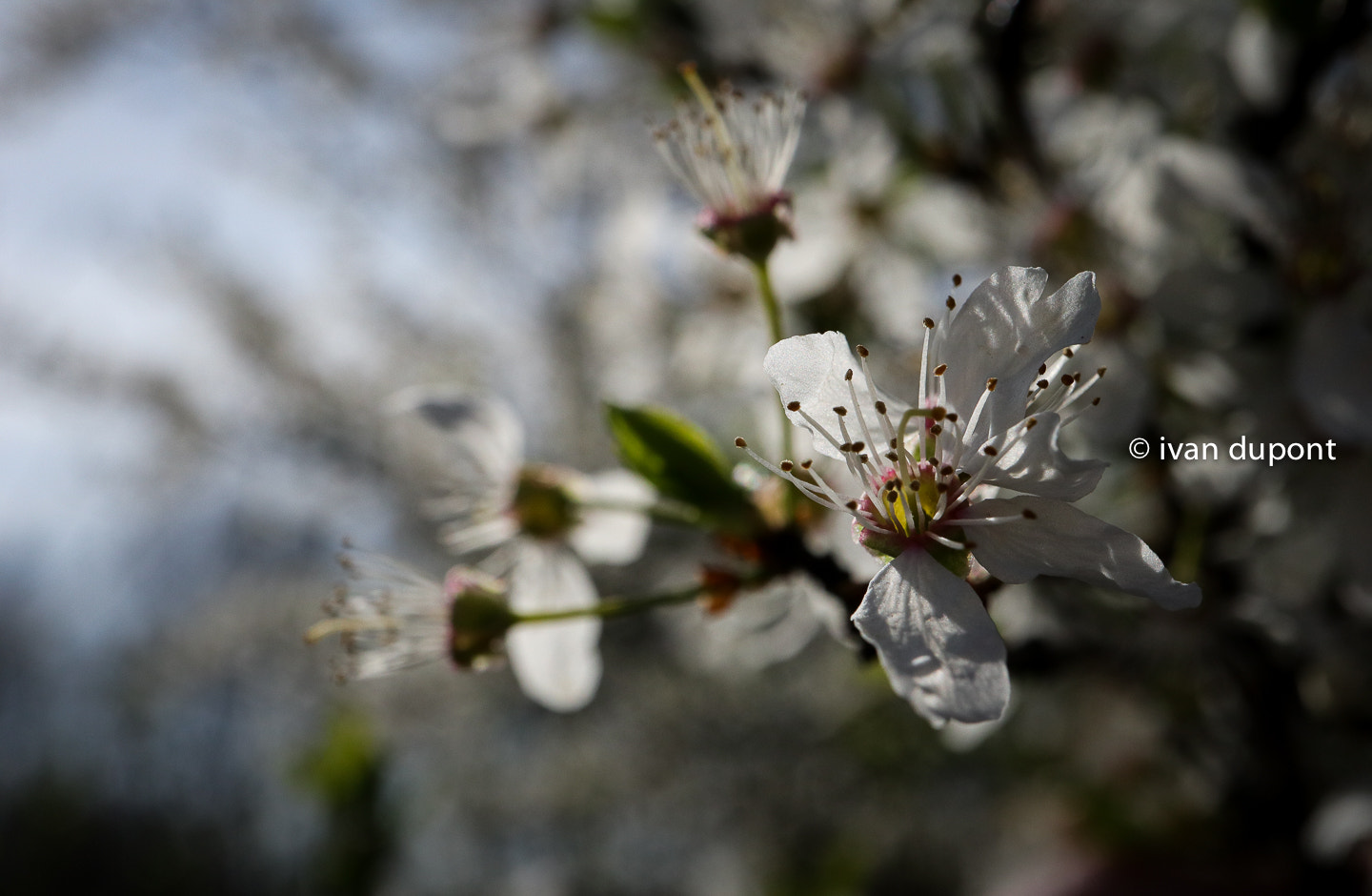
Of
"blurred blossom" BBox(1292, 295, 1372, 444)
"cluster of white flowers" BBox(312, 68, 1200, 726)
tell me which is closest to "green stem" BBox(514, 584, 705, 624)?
"cluster of white flowers" BBox(312, 68, 1200, 726)

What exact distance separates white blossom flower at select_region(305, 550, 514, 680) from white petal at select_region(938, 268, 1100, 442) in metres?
0.30

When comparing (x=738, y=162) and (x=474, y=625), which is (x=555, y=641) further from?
(x=738, y=162)

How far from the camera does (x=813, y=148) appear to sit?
3.26 ft

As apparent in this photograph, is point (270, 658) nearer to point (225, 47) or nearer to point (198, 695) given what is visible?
point (198, 695)

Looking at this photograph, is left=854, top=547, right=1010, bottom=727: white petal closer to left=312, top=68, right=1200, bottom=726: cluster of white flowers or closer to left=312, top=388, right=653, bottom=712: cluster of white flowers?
left=312, top=68, right=1200, bottom=726: cluster of white flowers

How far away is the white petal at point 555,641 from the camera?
2.08 ft

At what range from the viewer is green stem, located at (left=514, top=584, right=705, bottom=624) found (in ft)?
1.65

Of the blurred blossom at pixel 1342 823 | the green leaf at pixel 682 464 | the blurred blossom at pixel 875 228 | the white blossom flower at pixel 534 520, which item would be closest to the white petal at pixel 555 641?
the white blossom flower at pixel 534 520

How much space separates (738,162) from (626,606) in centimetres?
29

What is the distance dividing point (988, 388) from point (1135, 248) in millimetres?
411

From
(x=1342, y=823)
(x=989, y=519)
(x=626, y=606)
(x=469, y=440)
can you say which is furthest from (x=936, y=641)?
(x=1342, y=823)

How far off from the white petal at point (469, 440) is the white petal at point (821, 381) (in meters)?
0.29

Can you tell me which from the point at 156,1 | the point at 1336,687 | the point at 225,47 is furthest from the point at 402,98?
the point at 1336,687

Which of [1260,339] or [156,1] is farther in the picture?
[156,1]
